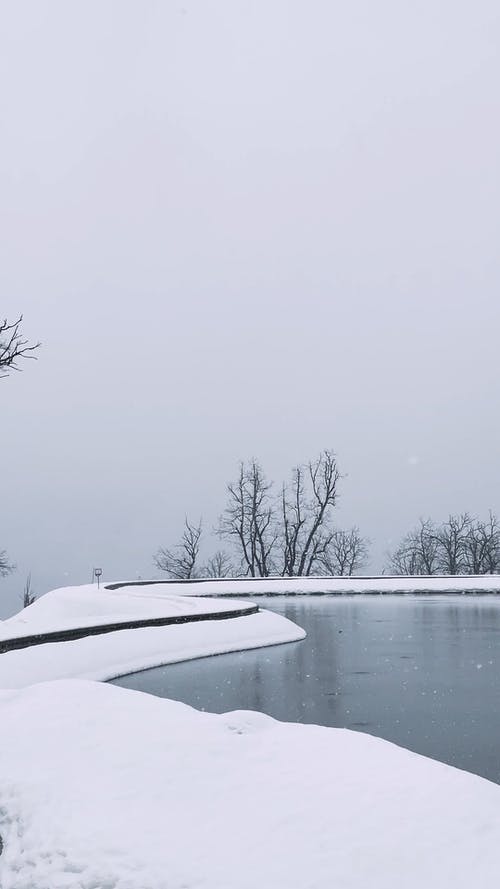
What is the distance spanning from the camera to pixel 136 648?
1616 centimetres

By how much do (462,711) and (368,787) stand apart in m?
6.69

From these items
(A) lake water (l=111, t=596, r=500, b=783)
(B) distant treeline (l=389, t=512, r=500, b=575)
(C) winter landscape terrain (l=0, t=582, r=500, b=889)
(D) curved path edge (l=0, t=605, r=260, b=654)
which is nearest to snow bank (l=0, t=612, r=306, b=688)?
(D) curved path edge (l=0, t=605, r=260, b=654)

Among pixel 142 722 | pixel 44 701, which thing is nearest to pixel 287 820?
pixel 142 722

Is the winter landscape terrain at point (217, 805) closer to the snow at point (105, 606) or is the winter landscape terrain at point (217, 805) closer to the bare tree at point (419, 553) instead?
the snow at point (105, 606)

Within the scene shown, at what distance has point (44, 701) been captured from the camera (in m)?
6.18

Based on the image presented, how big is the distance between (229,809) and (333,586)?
4112 centimetres

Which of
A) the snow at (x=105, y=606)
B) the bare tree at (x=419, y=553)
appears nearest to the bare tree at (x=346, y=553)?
the bare tree at (x=419, y=553)

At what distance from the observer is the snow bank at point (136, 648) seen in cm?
1326

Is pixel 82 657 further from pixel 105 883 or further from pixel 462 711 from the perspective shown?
pixel 105 883

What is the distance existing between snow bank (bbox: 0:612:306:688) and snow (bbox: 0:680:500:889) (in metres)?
8.06

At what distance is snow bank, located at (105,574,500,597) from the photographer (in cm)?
4194

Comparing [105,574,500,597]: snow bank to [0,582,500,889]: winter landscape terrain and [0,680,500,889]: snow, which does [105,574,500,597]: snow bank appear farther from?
[0,680,500,889]: snow

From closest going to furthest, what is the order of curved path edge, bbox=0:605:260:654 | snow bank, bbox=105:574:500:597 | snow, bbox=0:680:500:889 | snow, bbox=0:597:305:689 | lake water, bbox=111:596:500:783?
snow, bbox=0:680:500:889
lake water, bbox=111:596:500:783
snow, bbox=0:597:305:689
curved path edge, bbox=0:605:260:654
snow bank, bbox=105:574:500:597

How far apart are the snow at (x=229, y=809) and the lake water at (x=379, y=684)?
3.07 metres
